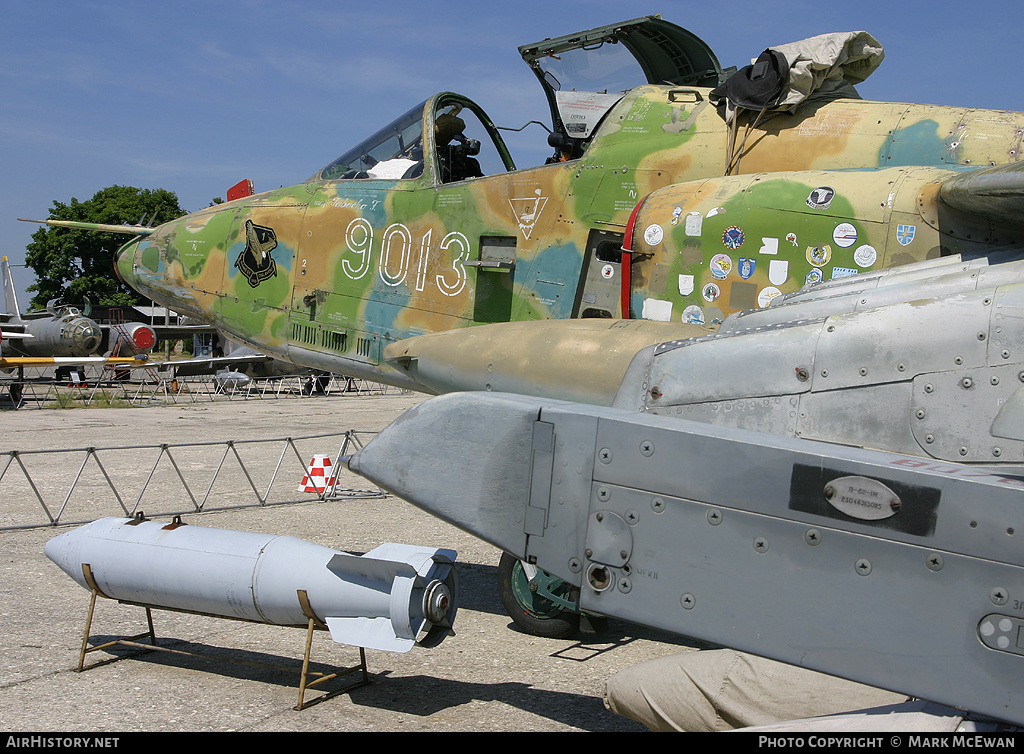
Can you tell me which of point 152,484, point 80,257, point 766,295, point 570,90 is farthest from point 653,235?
point 80,257

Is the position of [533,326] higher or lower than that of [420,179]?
lower

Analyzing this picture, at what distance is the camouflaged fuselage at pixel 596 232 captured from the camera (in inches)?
228

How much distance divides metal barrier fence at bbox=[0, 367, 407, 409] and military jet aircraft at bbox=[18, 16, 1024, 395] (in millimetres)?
22074

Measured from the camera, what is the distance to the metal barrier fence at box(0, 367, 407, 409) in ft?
103

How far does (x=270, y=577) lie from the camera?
229 inches

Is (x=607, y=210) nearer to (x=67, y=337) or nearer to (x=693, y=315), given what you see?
(x=693, y=315)

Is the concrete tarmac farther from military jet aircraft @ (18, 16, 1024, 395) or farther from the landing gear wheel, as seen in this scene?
military jet aircraft @ (18, 16, 1024, 395)

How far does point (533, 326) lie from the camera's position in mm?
6074

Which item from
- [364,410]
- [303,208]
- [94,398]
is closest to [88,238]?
[94,398]

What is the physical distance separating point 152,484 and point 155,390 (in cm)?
2118

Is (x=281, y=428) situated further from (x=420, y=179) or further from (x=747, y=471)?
(x=747, y=471)

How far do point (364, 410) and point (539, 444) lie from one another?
27555 mm

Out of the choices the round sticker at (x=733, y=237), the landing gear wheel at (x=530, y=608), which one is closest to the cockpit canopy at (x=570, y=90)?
the round sticker at (x=733, y=237)

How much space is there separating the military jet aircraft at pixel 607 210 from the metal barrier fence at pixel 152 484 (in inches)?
158
